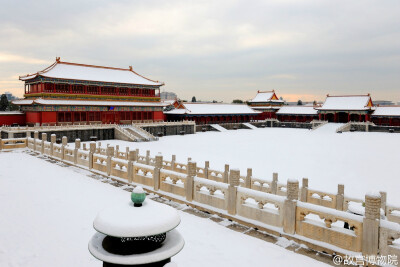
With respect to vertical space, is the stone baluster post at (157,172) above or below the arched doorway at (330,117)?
below

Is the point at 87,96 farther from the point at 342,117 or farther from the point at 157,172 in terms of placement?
the point at 342,117

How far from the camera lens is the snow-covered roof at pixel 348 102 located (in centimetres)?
5725

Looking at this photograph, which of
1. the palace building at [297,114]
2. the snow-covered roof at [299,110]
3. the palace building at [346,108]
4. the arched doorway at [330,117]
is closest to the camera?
the palace building at [346,108]

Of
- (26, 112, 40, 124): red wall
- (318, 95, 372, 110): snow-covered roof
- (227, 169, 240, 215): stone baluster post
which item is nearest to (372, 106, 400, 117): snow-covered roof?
(318, 95, 372, 110): snow-covered roof

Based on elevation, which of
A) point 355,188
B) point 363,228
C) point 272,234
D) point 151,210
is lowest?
point 355,188

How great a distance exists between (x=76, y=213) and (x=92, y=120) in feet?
112

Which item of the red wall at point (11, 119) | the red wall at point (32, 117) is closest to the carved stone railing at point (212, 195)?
the red wall at point (32, 117)

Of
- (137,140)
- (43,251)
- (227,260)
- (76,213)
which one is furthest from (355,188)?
(137,140)

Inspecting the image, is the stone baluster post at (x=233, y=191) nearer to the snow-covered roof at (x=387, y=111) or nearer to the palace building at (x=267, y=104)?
the snow-covered roof at (x=387, y=111)

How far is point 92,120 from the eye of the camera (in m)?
40.8

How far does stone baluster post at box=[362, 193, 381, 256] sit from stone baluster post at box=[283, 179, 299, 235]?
1.49 m

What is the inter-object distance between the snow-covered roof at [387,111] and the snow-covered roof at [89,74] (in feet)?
134

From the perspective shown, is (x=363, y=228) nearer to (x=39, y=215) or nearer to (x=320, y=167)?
(x=39, y=215)

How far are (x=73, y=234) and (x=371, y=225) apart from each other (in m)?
6.51
